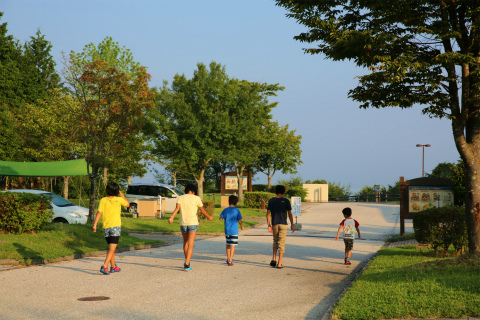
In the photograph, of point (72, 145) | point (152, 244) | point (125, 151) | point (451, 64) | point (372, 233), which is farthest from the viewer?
point (72, 145)

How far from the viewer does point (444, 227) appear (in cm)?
1207

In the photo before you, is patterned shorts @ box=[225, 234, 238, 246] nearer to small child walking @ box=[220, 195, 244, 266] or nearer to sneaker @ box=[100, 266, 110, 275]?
small child walking @ box=[220, 195, 244, 266]

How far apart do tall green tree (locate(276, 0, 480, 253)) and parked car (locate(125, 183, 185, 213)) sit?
66.4 feet

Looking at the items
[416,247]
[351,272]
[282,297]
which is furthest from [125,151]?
[282,297]

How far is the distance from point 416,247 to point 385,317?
9.30m

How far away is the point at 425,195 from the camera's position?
1902cm

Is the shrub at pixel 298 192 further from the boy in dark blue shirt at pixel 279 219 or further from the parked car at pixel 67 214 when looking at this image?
the boy in dark blue shirt at pixel 279 219

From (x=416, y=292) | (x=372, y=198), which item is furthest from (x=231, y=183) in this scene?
(x=416, y=292)

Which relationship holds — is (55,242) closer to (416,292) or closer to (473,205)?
(416,292)

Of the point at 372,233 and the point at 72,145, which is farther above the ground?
the point at 72,145

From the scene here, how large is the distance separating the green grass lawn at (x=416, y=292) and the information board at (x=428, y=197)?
930 cm

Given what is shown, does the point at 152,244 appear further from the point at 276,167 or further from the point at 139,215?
the point at 276,167

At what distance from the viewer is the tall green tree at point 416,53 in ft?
32.9

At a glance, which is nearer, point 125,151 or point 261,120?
point 125,151
